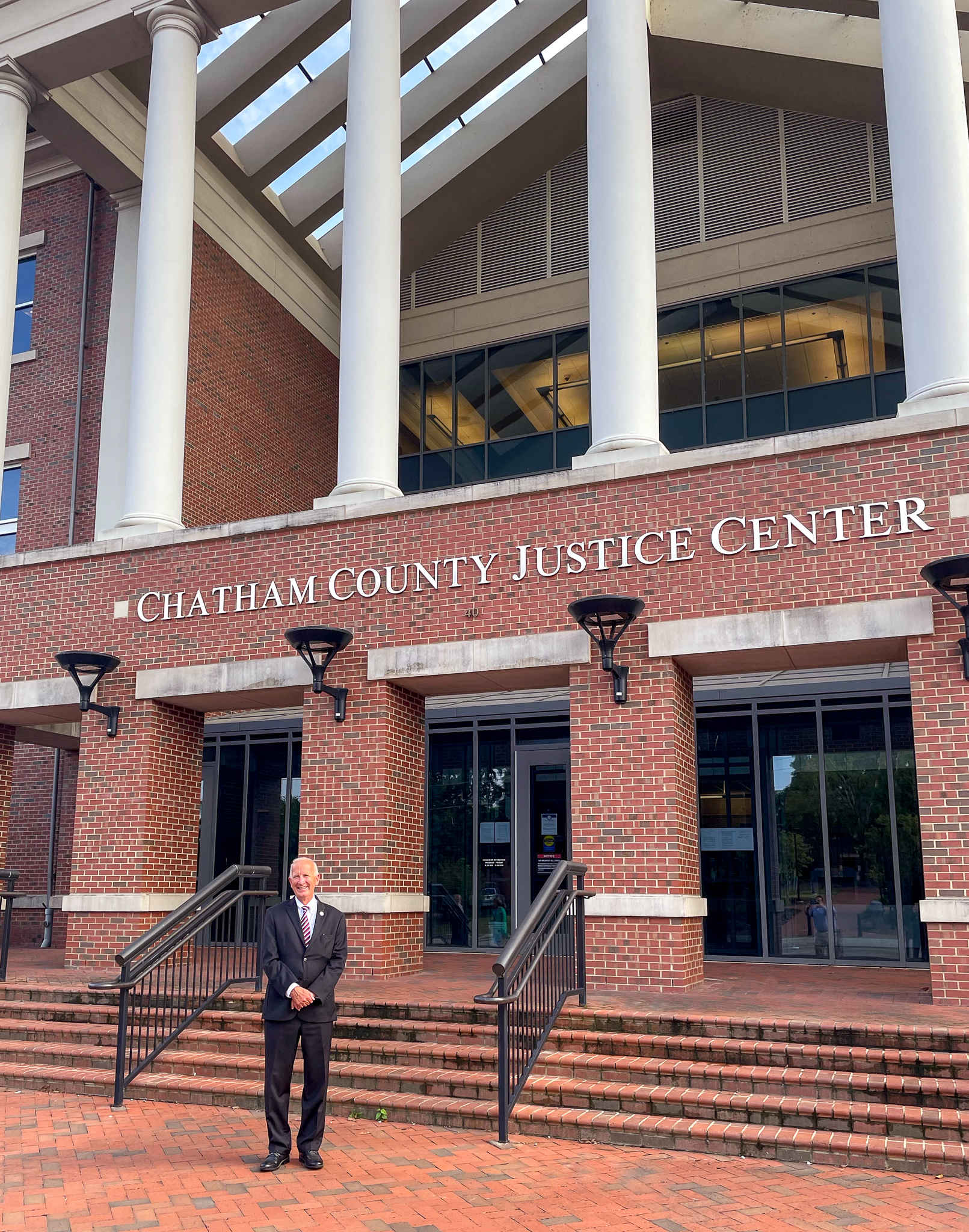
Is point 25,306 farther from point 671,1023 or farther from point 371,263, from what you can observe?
point 671,1023

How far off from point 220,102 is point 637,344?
8972 mm

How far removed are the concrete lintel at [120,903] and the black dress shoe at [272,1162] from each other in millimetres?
5579

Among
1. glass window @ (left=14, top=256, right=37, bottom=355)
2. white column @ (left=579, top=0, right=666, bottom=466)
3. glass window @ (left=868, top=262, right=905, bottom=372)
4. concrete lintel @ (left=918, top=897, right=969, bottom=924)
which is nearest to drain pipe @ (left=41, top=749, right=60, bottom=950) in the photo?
glass window @ (left=14, top=256, right=37, bottom=355)

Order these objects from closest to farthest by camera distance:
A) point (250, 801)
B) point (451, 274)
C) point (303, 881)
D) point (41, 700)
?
point (303, 881) → point (41, 700) → point (250, 801) → point (451, 274)

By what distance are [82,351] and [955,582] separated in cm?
1348

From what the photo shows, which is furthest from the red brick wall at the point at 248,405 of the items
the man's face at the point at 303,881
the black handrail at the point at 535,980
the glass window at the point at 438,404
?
the man's face at the point at 303,881

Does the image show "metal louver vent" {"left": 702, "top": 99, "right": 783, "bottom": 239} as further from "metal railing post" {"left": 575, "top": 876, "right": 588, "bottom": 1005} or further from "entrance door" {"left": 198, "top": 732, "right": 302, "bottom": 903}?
"metal railing post" {"left": 575, "top": 876, "right": 588, "bottom": 1005}

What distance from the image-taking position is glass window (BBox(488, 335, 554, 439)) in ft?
59.1

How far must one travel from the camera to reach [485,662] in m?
10.3

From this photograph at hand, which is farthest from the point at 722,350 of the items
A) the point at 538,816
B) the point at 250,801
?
the point at 250,801

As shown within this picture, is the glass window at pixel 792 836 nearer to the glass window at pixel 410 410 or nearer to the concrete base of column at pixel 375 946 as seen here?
the concrete base of column at pixel 375 946

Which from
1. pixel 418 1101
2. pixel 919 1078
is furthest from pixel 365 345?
pixel 919 1078

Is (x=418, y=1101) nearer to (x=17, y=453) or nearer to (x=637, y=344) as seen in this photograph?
(x=637, y=344)

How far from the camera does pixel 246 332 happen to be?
17703 mm
